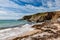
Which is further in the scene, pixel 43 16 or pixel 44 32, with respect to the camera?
pixel 43 16

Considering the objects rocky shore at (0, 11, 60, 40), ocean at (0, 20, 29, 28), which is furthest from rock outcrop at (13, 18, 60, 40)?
ocean at (0, 20, 29, 28)

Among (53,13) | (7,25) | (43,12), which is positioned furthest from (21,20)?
(53,13)

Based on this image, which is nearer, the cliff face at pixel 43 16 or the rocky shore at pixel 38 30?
the rocky shore at pixel 38 30

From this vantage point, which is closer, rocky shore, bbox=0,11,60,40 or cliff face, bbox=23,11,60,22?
rocky shore, bbox=0,11,60,40

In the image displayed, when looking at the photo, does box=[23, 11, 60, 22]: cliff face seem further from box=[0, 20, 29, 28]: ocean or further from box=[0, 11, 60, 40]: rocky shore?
box=[0, 20, 29, 28]: ocean

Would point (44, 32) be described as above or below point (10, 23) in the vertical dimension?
below

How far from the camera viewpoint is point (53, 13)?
2.44 meters

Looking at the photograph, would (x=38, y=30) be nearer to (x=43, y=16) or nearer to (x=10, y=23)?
(x=43, y=16)

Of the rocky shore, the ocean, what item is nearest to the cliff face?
the rocky shore

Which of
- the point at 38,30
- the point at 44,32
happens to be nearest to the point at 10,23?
the point at 38,30

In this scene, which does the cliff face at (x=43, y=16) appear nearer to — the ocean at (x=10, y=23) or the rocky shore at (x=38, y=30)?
the rocky shore at (x=38, y=30)

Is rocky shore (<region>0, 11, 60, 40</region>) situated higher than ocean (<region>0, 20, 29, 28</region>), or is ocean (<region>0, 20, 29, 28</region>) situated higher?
ocean (<region>0, 20, 29, 28</region>)

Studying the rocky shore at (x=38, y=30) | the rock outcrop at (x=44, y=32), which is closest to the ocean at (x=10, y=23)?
the rocky shore at (x=38, y=30)

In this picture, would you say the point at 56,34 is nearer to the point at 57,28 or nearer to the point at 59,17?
the point at 57,28
